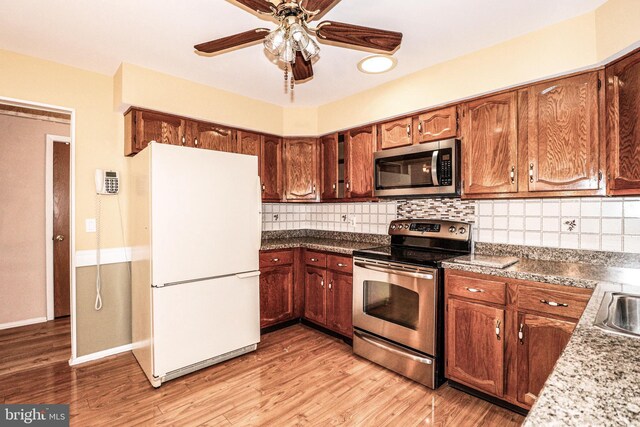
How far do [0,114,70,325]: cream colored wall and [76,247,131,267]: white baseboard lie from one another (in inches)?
56.5

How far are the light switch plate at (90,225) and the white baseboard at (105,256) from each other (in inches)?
6.8

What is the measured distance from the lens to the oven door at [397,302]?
87.2 inches

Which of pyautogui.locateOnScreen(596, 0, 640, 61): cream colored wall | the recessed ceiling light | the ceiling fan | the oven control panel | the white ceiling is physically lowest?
the oven control panel

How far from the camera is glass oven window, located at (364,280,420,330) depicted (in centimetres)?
233

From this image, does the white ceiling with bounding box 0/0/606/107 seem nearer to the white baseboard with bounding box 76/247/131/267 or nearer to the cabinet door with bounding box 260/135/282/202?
the cabinet door with bounding box 260/135/282/202

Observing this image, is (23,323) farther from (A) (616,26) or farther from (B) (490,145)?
(A) (616,26)

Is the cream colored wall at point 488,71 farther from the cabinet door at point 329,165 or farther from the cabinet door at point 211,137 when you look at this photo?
the cabinet door at point 211,137

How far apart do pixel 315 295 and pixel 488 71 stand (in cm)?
244

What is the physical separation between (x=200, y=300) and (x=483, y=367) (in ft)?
6.61

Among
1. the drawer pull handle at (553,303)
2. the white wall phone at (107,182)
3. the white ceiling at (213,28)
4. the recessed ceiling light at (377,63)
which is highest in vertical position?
the white ceiling at (213,28)

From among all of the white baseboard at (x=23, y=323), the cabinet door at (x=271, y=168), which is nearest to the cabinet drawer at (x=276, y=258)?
the cabinet door at (x=271, y=168)

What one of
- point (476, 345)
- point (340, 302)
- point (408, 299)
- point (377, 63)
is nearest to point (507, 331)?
A: point (476, 345)

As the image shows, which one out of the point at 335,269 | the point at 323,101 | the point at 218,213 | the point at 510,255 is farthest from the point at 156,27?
the point at 510,255

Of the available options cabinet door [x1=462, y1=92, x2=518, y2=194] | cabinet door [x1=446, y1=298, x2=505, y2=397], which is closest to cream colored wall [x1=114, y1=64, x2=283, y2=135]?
cabinet door [x1=462, y1=92, x2=518, y2=194]
